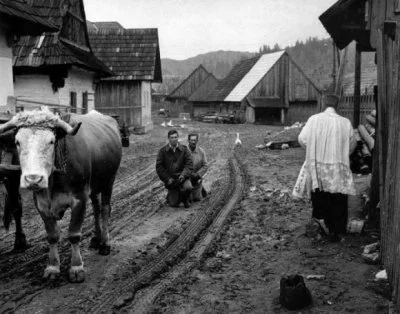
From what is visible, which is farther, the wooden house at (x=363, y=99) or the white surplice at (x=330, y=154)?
the wooden house at (x=363, y=99)

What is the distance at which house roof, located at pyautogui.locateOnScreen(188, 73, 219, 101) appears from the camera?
52.9 meters

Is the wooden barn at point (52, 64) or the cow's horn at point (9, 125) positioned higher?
the wooden barn at point (52, 64)

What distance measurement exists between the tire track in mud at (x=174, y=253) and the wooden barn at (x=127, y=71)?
16.9m

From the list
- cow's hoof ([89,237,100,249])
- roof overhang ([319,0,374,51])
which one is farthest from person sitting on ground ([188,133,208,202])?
roof overhang ([319,0,374,51])

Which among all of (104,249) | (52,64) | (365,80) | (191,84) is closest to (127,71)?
(52,64)

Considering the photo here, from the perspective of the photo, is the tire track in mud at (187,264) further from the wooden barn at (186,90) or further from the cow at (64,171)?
the wooden barn at (186,90)

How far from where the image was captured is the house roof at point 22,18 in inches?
416

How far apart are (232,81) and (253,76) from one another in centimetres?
396

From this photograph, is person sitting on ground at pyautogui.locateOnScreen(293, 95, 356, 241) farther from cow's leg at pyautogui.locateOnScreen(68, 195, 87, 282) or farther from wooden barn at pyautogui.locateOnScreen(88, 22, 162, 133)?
wooden barn at pyautogui.locateOnScreen(88, 22, 162, 133)

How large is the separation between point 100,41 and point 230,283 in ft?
82.7

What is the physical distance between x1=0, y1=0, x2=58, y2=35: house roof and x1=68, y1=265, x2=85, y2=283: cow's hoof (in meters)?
7.01

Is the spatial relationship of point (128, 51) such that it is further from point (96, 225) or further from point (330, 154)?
point (330, 154)

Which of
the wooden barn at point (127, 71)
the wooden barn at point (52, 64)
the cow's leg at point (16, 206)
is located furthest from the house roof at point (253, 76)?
the cow's leg at point (16, 206)

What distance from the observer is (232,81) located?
45781mm
